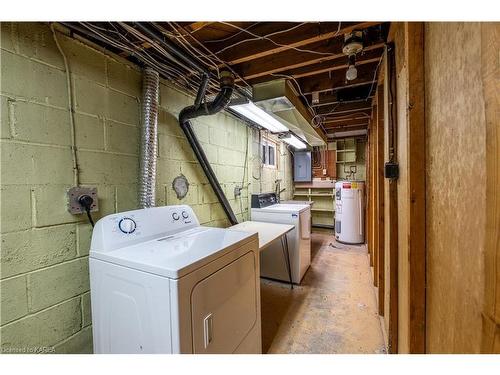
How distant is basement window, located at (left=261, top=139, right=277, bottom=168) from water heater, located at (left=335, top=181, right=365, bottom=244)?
1494 mm

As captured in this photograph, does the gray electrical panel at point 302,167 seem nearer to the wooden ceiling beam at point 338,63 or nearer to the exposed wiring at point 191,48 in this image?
the wooden ceiling beam at point 338,63

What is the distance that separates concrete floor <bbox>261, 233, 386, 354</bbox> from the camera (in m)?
1.74

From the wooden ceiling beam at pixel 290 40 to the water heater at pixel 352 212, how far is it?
11.0 ft

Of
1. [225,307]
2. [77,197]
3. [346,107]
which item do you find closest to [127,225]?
[77,197]

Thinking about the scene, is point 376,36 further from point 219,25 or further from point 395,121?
point 219,25

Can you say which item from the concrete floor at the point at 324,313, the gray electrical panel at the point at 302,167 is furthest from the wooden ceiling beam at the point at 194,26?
the gray electrical panel at the point at 302,167

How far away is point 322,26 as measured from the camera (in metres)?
1.30

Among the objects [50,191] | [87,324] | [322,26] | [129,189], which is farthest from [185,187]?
[322,26]

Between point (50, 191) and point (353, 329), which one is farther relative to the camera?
point (353, 329)

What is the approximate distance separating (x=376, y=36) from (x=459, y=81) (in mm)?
1074

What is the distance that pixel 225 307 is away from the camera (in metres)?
1.13

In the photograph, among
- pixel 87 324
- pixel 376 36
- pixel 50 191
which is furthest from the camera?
pixel 376 36

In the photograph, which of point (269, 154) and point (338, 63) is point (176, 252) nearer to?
point (338, 63)

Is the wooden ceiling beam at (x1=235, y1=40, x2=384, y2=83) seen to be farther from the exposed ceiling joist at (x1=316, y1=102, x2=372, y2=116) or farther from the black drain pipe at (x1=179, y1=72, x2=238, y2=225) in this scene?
the exposed ceiling joist at (x1=316, y1=102, x2=372, y2=116)
